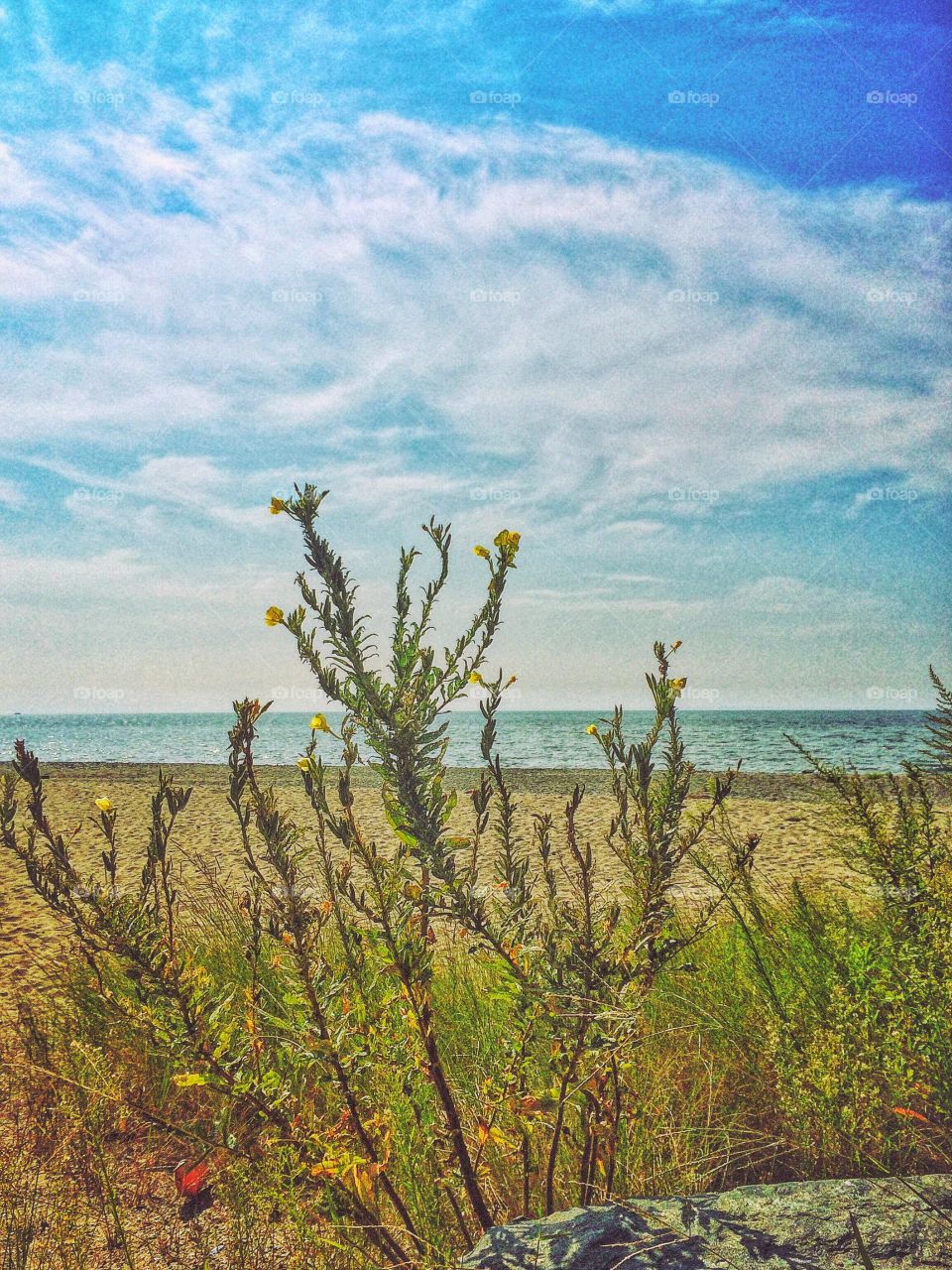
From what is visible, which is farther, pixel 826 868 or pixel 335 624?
pixel 826 868

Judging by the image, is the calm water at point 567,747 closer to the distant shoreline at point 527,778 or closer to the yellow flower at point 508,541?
the distant shoreline at point 527,778

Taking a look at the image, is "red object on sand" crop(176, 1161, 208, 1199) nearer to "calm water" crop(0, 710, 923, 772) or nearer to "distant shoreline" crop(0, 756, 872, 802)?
"distant shoreline" crop(0, 756, 872, 802)

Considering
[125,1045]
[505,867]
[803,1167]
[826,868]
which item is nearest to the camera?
[505,867]

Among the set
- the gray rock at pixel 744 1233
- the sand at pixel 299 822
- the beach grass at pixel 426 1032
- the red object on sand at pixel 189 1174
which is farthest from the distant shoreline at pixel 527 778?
the gray rock at pixel 744 1233

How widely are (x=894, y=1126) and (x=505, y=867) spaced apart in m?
1.67

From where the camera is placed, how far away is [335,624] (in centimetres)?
172

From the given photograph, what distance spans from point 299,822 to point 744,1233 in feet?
49.5

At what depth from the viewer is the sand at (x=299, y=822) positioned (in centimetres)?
656

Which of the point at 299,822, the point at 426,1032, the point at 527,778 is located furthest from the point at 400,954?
the point at 527,778

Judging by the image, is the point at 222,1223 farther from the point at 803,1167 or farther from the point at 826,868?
the point at 826,868

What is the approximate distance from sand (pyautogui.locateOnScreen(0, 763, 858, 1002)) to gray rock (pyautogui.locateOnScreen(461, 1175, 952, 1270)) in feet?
3.47

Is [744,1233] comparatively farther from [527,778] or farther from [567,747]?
[567,747]

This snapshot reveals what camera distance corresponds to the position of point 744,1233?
1.66 m

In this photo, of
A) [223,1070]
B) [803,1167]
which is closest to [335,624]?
[223,1070]
